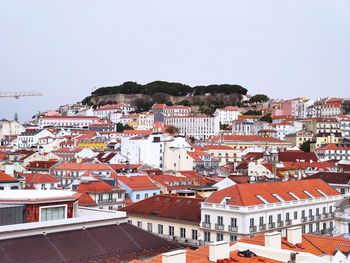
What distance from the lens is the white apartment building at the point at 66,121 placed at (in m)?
177

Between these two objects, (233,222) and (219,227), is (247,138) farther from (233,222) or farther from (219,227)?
(233,222)

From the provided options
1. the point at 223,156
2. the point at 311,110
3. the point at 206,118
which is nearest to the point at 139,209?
the point at 223,156

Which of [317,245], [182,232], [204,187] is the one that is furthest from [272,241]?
[204,187]

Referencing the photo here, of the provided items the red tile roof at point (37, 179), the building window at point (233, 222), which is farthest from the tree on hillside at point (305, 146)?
the building window at point (233, 222)

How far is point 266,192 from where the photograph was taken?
41219 millimetres

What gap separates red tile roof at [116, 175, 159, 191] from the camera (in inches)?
2266

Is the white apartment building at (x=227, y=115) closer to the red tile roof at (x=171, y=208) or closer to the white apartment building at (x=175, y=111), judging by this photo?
the white apartment building at (x=175, y=111)

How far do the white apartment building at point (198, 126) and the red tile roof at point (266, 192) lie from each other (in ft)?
374

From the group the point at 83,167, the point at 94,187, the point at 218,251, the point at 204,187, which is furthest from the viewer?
the point at 83,167

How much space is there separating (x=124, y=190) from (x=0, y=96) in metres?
113

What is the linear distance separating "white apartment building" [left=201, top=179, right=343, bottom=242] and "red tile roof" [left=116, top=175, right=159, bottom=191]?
727 inches

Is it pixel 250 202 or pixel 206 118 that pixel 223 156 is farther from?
pixel 250 202

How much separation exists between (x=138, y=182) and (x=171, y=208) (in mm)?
18063

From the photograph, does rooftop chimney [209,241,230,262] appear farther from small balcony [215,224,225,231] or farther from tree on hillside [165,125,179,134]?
tree on hillside [165,125,179,134]
